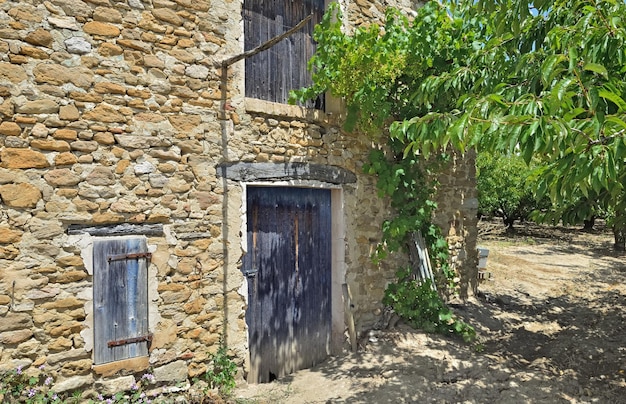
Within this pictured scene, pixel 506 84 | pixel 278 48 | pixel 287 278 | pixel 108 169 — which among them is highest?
pixel 278 48

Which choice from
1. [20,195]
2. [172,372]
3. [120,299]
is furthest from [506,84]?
[20,195]

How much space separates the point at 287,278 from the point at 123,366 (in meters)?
1.70

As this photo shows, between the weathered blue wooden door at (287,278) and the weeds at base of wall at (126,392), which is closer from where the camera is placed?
the weeds at base of wall at (126,392)

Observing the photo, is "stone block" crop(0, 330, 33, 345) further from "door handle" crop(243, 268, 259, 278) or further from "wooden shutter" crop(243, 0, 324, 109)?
"wooden shutter" crop(243, 0, 324, 109)

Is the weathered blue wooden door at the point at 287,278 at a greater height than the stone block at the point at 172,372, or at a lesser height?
greater

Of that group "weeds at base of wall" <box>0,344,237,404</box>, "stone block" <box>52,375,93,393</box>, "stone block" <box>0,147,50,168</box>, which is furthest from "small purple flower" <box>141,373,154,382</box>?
"stone block" <box>0,147,50,168</box>

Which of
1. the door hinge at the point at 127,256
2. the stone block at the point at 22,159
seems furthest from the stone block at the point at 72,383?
the stone block at the point at 22,159

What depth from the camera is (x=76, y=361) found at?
10.2ft

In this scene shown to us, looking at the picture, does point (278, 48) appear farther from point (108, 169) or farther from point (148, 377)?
point (148, 377)

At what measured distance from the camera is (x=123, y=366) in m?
3.28

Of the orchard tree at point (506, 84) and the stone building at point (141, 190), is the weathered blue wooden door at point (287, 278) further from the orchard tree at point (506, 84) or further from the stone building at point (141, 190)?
the orchard tree at point (506, 84)

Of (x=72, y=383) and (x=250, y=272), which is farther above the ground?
(x=250, y=272)

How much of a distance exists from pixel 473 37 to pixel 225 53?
2.63 m

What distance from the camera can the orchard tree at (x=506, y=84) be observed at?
6.63ft
